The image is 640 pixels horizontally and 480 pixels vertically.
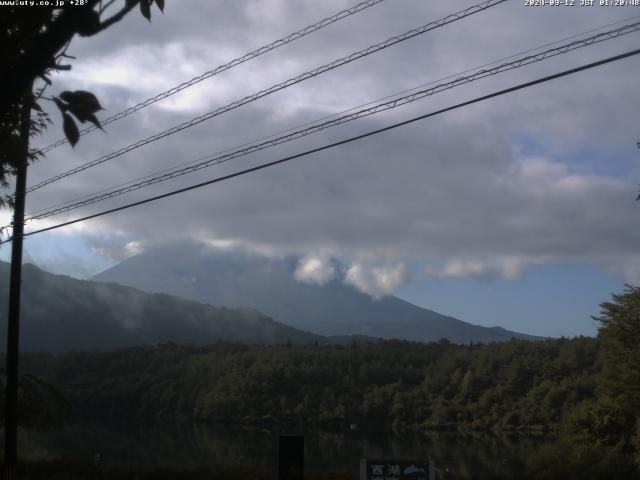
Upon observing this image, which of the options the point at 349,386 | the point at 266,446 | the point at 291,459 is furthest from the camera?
the point at 349,386

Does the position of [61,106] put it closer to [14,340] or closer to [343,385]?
[14,340]

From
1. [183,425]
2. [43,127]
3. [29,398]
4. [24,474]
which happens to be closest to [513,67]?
[43,127]

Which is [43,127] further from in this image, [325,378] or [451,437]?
[325,378]

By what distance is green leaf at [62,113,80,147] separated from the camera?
247 inches

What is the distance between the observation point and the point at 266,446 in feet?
210

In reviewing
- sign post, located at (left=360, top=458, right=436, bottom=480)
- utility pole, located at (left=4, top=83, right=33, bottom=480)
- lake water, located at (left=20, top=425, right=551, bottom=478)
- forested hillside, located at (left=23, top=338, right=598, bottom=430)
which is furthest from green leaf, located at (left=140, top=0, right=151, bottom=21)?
forested hillside, located at (left=23, top=338, right=598, bottom=430)

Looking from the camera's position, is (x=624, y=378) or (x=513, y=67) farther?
(x=624, y=378)

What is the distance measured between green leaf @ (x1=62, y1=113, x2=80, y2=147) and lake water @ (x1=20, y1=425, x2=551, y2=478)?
111ft

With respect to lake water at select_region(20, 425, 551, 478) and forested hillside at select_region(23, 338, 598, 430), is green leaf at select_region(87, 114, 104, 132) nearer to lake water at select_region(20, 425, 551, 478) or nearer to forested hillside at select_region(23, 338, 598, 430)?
lake water at select_region(20, 425, 551, 478)

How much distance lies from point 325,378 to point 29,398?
285ft

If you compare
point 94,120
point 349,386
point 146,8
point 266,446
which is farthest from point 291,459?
point 349,386

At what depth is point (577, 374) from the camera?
269ft

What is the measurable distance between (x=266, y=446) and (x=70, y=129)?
60225 millimetres

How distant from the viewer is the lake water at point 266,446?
47125mm
